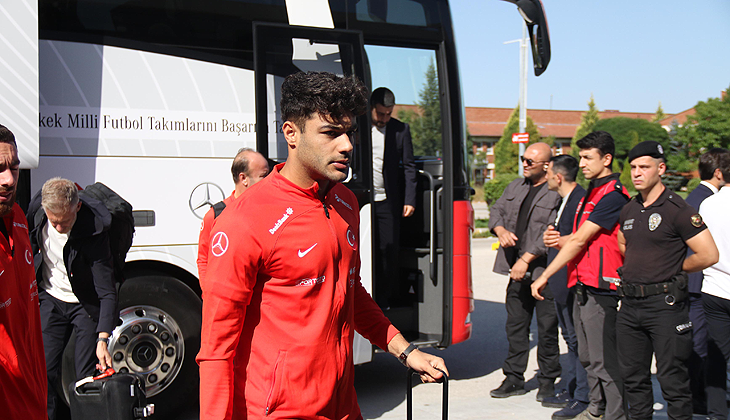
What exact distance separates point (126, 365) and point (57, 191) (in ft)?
5.30

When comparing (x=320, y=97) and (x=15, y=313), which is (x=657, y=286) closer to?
(x=320, y=97)

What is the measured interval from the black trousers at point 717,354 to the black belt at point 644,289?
115cm

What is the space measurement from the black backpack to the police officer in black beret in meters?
3.38

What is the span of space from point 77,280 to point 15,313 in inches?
66.0

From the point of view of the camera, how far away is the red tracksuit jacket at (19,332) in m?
2.38

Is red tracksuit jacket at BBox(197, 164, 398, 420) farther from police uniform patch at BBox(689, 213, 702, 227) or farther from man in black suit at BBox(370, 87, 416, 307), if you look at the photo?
man in black suit at BBox(370, 87, 416, 307)

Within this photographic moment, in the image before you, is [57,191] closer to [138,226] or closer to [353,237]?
[138,226]

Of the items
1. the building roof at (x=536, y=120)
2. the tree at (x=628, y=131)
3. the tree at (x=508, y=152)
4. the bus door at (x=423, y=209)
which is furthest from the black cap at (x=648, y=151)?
the building roof at (x=536, y=120)

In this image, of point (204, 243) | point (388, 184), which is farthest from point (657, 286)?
point (204, 243)

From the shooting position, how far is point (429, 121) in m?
6.36

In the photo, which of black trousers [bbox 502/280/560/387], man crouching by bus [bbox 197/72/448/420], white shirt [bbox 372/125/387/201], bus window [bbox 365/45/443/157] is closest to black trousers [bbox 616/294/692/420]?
black trousers [bbox 502/280/560/387]

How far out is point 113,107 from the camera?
473 cm

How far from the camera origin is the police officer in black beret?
14.1 feet

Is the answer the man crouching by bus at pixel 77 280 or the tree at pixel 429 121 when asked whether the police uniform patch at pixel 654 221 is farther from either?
the man crouching by bus at pixel 77 280
